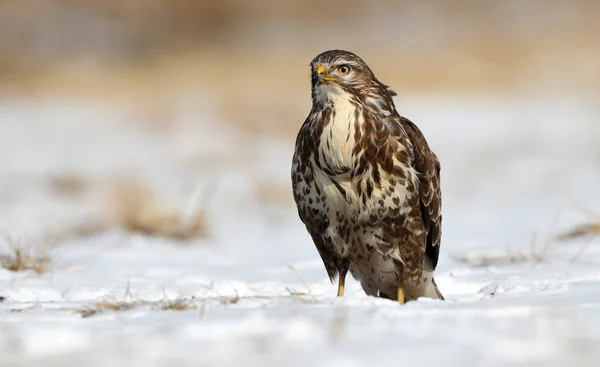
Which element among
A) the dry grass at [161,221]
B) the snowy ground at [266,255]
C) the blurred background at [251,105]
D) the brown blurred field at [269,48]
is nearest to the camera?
the snowy ground at [266,255]

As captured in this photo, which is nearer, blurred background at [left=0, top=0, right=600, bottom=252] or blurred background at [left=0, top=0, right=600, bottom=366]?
blurred background at [left=0, top=0, right=600, bottom=366]

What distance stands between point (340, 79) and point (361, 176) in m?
0.48

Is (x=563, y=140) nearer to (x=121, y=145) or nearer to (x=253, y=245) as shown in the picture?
(x=121, y=145)

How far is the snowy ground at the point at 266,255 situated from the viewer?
371cm

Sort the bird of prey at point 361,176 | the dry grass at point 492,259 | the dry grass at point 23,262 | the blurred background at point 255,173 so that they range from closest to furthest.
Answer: the blurred background at point 255,173 → the bird of prey at point 361,176 → the dry grass at point 23,262 → the dry grass at point 492,259

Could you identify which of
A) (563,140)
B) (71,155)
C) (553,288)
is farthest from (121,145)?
(553,288)

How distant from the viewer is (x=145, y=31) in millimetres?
25531

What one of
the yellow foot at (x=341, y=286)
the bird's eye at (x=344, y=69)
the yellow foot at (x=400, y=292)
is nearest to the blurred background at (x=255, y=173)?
the yellow foot at (x=341, y=286)

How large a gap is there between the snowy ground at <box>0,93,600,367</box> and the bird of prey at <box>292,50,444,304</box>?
0.37 m

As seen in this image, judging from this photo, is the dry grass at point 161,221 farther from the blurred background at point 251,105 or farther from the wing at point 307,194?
the wing at point 307,194

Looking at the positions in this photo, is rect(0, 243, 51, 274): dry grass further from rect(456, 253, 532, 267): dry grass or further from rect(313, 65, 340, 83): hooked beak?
rect(456, 253, 532, 267): dry grass

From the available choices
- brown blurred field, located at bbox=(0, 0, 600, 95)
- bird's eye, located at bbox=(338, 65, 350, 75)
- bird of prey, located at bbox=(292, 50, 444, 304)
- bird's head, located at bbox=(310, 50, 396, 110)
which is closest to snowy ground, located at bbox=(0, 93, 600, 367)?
bird of prey, located at bbox=(292, 50, 444, 304)

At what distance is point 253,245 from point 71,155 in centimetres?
532

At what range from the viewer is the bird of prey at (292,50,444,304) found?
5188 mm
